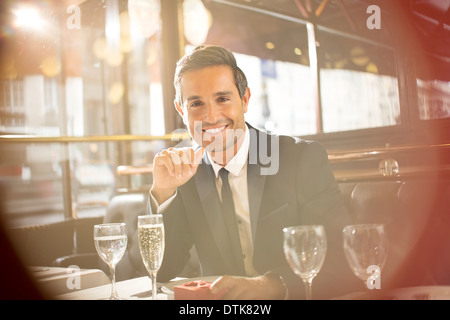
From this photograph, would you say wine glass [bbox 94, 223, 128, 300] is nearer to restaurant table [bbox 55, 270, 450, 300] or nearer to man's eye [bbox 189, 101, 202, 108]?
restaurant table [bbox 55, 270, 450, 300]

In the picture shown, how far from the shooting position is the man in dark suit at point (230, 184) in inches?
59.2

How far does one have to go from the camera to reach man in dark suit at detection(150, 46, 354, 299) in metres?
1.50

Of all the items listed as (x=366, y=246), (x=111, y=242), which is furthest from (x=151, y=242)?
(x=366, y=246)

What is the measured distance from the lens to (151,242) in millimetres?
1085

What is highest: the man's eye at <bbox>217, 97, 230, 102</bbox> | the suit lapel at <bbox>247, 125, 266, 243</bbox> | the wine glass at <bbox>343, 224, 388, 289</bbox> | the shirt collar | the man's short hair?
the man's short hair

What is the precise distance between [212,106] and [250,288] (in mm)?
940

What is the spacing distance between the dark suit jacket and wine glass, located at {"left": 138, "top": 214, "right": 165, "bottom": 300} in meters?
0.44

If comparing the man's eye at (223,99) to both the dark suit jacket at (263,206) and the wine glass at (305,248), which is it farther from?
the wine glass at (305,248)

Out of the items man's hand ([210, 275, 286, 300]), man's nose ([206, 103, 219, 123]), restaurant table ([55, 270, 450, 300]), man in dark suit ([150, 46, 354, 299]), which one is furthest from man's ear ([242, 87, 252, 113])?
man's hand ([210, 275, 286, 300])

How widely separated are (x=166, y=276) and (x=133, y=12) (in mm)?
4759

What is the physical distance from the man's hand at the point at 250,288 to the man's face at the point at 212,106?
0.84 m

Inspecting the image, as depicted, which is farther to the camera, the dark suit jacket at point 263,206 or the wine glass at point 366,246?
the dark suit jacket at point 263,206

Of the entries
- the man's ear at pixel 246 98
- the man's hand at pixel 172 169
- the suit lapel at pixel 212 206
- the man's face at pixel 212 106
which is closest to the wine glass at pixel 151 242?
the man's hand at pixel 172 169
